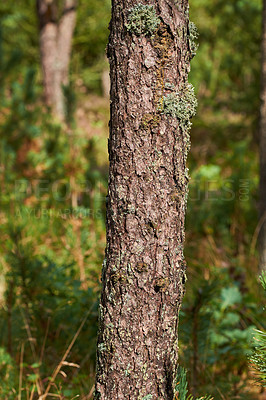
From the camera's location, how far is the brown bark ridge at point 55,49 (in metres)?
5.38

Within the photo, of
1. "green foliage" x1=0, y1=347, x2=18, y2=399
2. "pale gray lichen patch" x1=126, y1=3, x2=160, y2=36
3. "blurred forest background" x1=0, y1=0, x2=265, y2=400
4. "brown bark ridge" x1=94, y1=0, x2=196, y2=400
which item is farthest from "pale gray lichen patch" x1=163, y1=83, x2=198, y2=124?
"green foliage" x1=0, y1=347, x2=18, y2=399

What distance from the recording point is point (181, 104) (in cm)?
129

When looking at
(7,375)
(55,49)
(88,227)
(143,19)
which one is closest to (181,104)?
(143,19)

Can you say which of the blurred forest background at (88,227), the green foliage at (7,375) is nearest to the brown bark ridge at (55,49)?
the blurred forest background at (88,227)

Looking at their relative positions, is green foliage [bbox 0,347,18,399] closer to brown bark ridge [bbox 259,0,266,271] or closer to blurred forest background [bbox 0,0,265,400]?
blurred forest background [bbox 0,0,265,400]

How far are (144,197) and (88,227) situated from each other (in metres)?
2.57

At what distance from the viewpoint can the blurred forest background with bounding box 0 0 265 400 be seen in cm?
211

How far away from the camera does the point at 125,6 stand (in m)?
1.25

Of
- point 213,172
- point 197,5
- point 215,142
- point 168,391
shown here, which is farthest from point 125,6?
point 197,5

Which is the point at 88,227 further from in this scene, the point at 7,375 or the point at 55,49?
the point at 55,49

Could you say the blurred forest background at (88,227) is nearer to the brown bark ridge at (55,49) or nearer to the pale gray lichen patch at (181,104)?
the brown bark ridge at (55,49)

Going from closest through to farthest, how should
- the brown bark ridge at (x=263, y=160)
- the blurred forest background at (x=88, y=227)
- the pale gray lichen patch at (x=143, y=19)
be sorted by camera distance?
the pale gray lichen patch at (x=143, y=19) < the blurred forest background at (x=88, y=227) < the brown bark ridge at (x=263, y=160)

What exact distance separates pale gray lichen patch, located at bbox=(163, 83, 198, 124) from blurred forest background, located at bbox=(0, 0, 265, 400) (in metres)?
1.00

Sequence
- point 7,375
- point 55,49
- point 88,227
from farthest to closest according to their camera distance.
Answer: point 55,49
point 88,227
point 7,375
